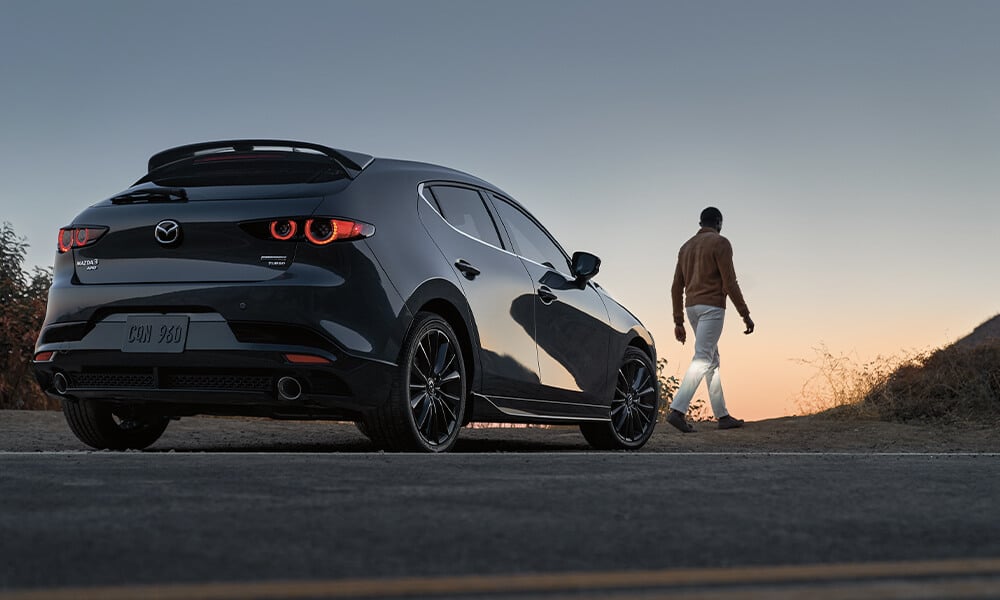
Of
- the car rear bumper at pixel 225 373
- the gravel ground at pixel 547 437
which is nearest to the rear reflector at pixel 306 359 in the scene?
the car rear bumper at pixel 225 373

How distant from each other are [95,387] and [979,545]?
15.7 feet

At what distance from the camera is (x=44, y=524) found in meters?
2.99

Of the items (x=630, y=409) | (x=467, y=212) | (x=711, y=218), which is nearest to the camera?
(x=467, y=212)

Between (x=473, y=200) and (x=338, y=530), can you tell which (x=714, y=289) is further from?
(x=338, y=530)

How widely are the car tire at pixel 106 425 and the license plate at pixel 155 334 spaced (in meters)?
0.90

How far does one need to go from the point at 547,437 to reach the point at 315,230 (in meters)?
5.48

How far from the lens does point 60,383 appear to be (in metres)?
6.41

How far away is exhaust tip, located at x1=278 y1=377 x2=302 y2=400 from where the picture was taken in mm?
5906

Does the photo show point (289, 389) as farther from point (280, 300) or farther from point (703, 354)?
point (703, 354)

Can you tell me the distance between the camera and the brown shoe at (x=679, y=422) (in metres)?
12.1

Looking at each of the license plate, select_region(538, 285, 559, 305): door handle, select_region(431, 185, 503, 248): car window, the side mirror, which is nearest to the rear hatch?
the license plate

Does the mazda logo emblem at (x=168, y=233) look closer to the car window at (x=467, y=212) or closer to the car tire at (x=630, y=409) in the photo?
the car window at (x=467, y=212)

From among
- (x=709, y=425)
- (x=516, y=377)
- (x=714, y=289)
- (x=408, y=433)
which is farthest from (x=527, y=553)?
(x=709, y=425)

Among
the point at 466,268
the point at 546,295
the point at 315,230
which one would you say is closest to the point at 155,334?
the point at 315,230
